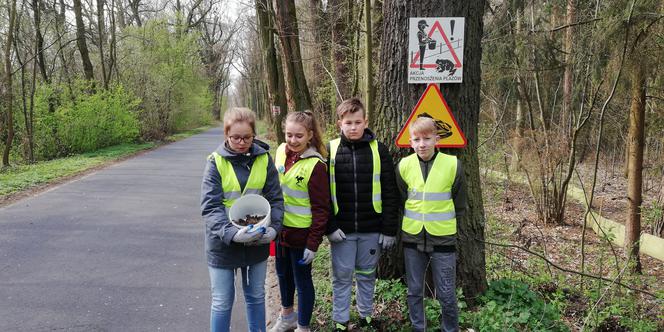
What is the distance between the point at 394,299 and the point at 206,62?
49483 millimetres

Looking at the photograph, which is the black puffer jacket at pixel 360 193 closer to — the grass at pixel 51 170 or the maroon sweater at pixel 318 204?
the maroon sweater at pixel 318 204

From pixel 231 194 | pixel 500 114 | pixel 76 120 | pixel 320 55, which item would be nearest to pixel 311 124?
pixel 231 194

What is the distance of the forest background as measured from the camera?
392 centimetres

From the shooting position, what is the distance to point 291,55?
10797mm

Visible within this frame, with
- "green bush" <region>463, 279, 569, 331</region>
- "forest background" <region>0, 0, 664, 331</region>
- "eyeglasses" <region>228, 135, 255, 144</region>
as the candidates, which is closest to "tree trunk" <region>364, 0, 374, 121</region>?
"forest background" <region>0, 0, 664, 331</region>

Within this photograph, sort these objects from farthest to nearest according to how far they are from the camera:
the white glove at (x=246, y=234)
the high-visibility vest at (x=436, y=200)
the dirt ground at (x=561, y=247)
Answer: the dirt ground at (x=561, y=247)
the high-visibility vest at (x=436, y=200)
the white glove at (x=246, y=234)

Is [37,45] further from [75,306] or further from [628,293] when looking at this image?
[628,293]

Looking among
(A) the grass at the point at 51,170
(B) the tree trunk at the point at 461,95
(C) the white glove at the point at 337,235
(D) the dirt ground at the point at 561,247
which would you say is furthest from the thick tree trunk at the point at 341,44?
(C) the white glove at the point at 337,235

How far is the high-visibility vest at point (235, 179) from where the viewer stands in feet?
10.2

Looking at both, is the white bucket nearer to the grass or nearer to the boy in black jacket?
the boy in black jacket

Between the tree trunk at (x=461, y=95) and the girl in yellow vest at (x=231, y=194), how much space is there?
1.33 metres

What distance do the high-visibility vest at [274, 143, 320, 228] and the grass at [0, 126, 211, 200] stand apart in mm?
8384

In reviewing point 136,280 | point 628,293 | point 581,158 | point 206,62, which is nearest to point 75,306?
point 136,280

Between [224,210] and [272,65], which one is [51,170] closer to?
[272,65]
